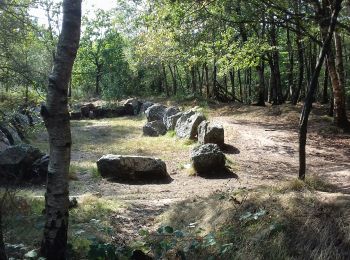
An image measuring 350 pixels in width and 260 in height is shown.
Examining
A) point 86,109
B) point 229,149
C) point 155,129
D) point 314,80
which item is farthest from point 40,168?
point 86,109

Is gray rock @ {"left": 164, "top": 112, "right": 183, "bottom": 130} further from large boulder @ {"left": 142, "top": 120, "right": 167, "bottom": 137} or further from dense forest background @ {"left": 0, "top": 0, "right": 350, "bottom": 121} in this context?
dense forest background @ {"left": 0, "top": 0, "right": 350, "bottom": 121}

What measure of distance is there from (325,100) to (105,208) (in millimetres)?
23849

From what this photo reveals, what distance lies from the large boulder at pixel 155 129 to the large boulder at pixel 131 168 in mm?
8404

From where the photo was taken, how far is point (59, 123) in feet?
14.1

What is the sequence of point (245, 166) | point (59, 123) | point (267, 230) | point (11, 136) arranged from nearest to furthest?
1. point (59, 123)
2. point (267, 230)
3. point (245, 166)
4. point (11, 136)

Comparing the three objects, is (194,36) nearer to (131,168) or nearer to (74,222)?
(131,168)

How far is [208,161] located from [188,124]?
533cm

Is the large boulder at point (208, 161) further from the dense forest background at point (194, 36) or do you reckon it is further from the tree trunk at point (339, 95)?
the tree trunk at point (339, 95)

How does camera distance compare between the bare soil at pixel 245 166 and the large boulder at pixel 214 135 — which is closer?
the bare soil at pixel 245 166

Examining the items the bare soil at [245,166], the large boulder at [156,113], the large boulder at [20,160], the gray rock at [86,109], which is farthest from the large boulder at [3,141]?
the gray rock at [86,109]

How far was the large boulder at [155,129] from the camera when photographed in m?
19.7

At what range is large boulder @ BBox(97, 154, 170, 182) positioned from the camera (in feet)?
36.0

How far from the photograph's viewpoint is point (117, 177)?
1103 centimetres

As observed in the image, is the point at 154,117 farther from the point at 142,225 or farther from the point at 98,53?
the point at 98,53
